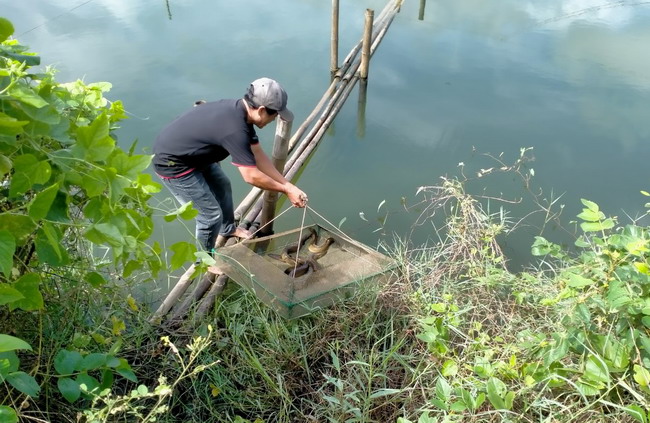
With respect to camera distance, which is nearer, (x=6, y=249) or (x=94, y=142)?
(x=6, y=249)

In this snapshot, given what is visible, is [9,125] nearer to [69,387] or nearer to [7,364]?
[7,364]

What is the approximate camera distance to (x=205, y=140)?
3.04 meters

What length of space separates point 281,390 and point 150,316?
784 millimetres

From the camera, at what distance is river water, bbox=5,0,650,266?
16.9 feet

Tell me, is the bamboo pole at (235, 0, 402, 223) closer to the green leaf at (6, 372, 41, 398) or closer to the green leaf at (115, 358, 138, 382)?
the green leaf at (115, 358, 138, 382)

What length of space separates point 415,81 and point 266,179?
4.69 meters

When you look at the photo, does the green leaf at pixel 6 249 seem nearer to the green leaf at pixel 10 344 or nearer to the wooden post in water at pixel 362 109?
the green leaf at pixel 10 344

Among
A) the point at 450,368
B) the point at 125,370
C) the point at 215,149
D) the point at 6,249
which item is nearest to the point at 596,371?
the point at 450,368

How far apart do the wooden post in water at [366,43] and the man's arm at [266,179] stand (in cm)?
363

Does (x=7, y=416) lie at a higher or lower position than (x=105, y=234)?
lower

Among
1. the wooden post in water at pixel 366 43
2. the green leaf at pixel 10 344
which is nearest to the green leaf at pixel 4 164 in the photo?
the green leaf at pixel 10 344

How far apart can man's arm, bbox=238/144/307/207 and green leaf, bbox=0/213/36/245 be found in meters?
1.78

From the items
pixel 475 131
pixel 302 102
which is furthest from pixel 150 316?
pixel 475 131

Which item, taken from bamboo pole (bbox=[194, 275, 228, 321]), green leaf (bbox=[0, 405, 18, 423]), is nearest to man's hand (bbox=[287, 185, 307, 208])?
bamboo pole (bbox=[194, 275, 228, 321])
